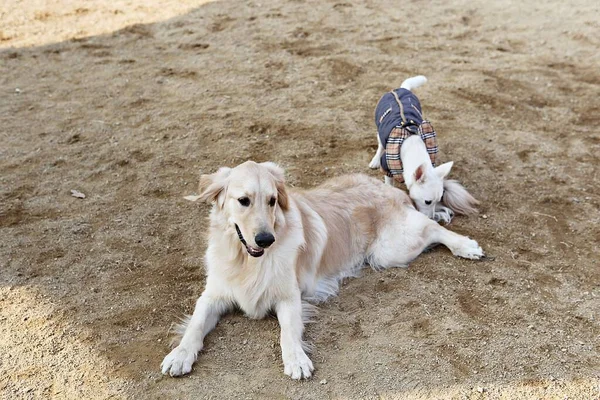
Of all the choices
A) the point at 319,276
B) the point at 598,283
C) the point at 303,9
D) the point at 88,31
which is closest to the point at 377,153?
the point at 319,276

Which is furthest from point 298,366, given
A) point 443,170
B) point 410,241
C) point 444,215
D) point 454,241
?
point 443,170

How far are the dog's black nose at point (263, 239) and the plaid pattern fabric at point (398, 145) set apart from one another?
71.9 inches

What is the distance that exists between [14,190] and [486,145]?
3.92 metres

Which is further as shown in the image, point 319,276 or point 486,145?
point 486,145

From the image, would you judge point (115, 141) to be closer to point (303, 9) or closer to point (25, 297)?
point (25, 297)

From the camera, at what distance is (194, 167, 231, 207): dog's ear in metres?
3.19

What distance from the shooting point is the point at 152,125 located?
5.50 m

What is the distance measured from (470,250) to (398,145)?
43.4 inches

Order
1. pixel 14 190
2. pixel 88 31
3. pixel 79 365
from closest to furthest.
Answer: pixel 79 365
pixel 14 190
pixel 88 31

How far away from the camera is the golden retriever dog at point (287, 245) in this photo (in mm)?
3045

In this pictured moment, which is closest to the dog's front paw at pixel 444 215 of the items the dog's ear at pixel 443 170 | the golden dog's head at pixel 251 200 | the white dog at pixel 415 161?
the white dog at pixel 415 161

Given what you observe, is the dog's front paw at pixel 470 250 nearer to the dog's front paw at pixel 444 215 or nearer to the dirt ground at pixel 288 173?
the dirt ground at pixel 288 173

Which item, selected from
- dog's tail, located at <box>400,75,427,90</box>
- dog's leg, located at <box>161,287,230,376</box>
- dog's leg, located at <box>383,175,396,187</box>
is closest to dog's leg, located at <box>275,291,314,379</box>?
dog's leg, located at <box>161,287,230,376</box>

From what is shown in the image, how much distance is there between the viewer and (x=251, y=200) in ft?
10.0
